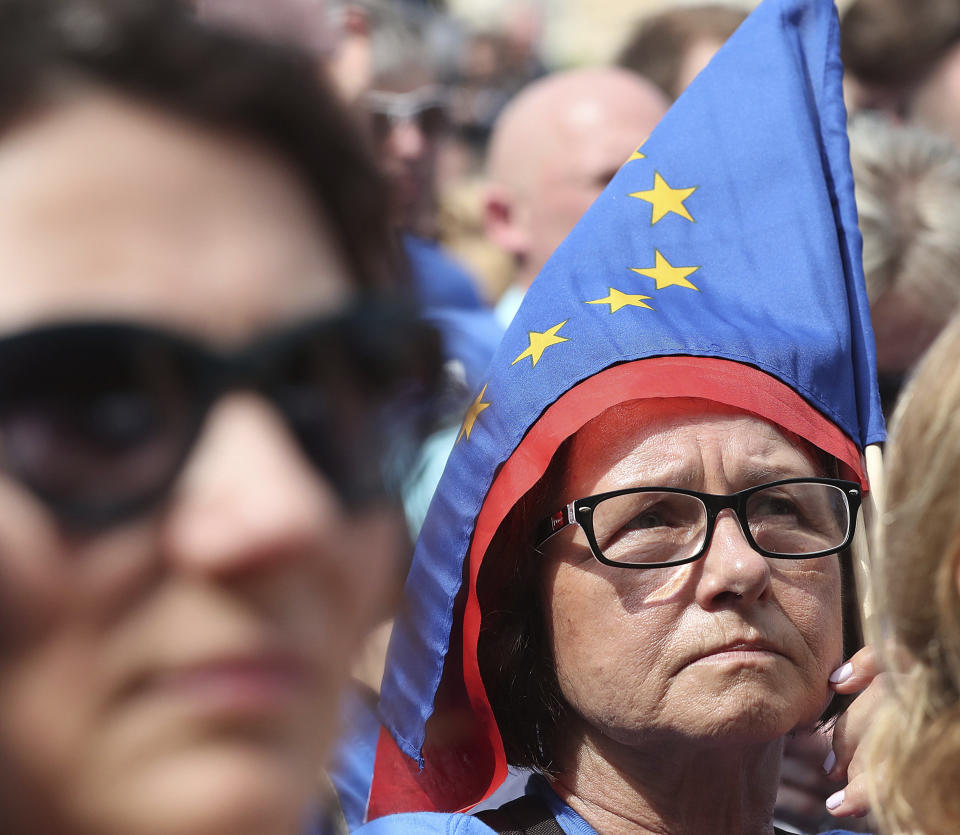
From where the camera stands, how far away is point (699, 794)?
181 cm

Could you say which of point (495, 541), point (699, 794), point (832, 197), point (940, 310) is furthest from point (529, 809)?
point (940, 310)

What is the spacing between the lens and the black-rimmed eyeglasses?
1.79 m

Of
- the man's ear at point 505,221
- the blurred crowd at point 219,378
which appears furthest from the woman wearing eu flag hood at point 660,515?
the man's ear at point 505,221

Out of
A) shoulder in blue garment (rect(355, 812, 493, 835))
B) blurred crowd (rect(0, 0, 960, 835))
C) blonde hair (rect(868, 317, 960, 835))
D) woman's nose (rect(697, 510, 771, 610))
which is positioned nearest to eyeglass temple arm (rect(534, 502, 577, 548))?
woman's nose (rect(697, 510, 771, 610))

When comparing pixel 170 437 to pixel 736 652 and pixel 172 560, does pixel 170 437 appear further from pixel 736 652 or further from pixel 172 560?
pixel 736 652

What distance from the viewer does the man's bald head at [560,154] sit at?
3590mm

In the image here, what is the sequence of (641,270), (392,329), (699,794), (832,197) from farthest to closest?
(832,197) → (641,270) → (699,794) → (392,329)

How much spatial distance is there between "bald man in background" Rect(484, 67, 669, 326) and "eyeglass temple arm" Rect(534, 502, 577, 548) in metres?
1.72

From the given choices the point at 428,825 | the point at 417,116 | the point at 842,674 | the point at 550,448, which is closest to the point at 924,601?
the point at 842,674

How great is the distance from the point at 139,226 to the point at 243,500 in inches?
Answer: 6.7

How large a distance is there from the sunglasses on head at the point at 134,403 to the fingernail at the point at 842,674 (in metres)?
1.29

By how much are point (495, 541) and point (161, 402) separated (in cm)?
130

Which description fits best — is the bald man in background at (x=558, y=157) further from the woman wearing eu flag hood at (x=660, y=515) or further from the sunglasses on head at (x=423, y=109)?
the woman wearing eu flag hood at (x=660, y=515)

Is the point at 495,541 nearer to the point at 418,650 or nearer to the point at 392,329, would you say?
the point at 418,650
